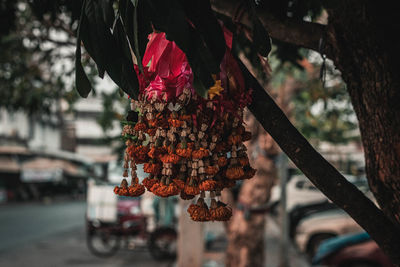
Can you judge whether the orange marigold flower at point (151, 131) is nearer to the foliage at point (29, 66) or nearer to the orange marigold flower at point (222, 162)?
the orange marigold flower at point (222, 162)

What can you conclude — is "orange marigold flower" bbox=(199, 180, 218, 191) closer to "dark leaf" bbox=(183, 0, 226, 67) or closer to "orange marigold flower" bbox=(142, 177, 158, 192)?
"orange marigold flower" bbox=(142, 177, 158, 192)

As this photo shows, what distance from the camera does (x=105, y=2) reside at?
121 centimetres

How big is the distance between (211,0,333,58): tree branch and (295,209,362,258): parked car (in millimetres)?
7810

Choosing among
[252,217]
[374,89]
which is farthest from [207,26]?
[252,217]

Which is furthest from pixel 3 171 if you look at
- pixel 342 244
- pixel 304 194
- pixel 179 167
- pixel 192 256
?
pixel 179 167

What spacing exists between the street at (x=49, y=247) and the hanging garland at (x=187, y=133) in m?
8.00

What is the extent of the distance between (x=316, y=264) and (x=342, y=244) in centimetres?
53

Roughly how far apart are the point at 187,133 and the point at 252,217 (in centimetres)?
459

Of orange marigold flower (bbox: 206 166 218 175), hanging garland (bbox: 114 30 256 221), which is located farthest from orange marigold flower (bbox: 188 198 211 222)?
orange marigold flower (bbox: 206 166 218 175)

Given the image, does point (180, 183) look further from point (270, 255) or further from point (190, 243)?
point (270, 255)

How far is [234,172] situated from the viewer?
137 cm

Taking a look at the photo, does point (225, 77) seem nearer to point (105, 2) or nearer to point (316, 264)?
point (105, 2)

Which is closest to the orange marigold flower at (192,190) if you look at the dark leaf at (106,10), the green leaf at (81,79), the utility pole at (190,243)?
the green leaf at (81,79)

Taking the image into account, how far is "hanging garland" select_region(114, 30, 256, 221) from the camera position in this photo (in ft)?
4.41
